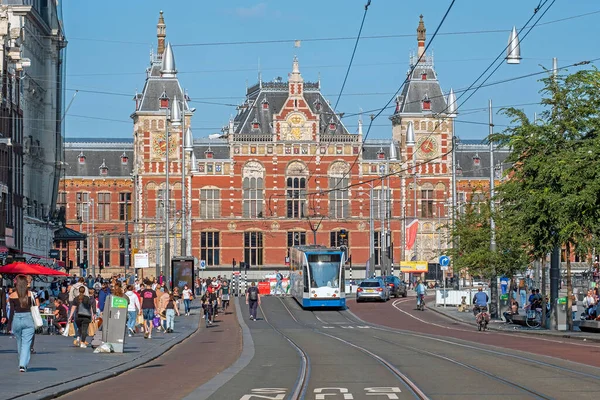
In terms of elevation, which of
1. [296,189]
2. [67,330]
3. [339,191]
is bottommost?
[67,330]

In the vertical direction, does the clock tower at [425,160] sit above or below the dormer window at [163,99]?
below

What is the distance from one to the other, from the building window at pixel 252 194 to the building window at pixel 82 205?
13.9m

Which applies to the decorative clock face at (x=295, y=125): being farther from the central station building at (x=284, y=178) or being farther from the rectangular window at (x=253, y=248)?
the rectangular window at (x=253, y=248)

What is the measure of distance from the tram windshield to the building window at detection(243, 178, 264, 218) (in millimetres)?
45590

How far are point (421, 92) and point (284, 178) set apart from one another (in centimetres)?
1410

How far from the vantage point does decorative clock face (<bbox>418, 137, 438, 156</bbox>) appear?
3962 inches

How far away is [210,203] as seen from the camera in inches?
3935

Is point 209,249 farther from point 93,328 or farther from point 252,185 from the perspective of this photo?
point 93,328

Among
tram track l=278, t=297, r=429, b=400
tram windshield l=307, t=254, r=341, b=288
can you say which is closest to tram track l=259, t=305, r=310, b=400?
tram track l=278, t=297, r=429, b=400

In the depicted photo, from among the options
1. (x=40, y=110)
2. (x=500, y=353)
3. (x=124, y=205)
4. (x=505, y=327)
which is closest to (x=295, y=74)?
(x=124, y=205)

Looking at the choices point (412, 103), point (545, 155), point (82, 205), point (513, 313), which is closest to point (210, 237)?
point (82, 205)

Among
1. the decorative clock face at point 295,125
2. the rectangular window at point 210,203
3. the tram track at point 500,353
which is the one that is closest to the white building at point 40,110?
the tram track at point 500,353

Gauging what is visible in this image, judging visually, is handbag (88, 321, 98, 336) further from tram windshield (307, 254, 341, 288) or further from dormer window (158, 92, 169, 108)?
dormer window (158, 92, 169, 108)

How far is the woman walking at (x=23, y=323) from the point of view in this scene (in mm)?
19406
